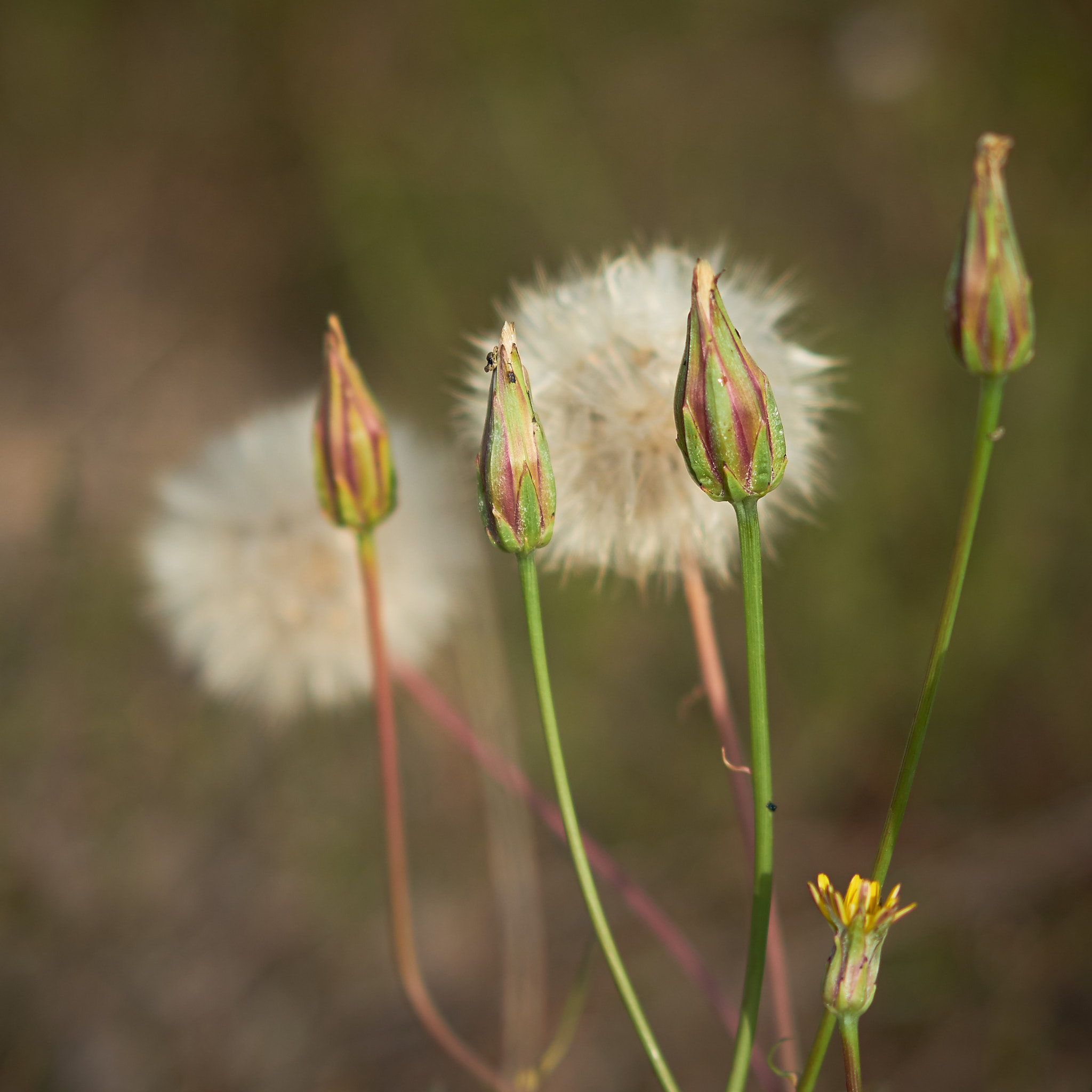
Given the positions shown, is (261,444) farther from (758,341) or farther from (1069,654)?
(1069,654)

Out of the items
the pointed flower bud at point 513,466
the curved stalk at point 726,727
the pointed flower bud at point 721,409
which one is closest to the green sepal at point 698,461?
the pointed flower bud at point 721,409

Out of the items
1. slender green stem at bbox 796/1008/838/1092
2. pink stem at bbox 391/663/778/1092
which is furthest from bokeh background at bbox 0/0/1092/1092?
slender green stem at bbox 796/1008/838/1092

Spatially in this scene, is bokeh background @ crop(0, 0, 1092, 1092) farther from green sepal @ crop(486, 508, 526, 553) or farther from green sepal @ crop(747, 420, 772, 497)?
green sepal @ crop(747, 420, 772, 497)

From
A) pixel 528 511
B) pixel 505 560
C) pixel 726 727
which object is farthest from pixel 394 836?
pixel 505 560

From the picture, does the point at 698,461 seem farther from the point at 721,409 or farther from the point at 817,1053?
the point at 817,1053

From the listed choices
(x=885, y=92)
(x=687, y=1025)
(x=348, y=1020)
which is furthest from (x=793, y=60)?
(x=348, y=1020)
